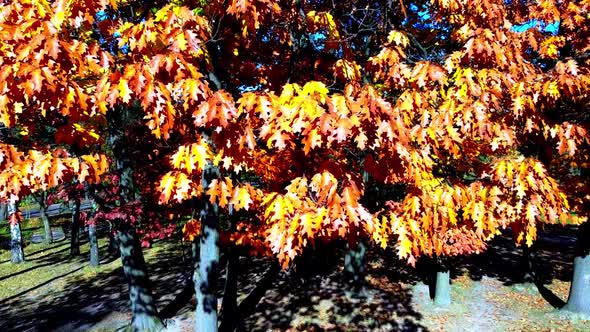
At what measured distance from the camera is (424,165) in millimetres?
4434

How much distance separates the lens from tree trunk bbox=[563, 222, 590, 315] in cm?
1027

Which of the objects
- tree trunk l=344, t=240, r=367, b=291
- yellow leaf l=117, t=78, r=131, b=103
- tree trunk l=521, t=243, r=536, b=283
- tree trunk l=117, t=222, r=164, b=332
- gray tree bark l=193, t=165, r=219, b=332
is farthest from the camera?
tree trunk l=521, t=243, r=536, b=283

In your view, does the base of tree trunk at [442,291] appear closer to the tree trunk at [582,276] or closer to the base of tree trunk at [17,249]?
the tree trunk at [582,276]

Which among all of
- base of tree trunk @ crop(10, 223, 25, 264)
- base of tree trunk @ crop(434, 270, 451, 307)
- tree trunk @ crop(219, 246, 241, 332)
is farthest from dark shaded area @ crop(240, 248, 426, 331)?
base of tree trunk @ crop(10, 223, 25, 264)

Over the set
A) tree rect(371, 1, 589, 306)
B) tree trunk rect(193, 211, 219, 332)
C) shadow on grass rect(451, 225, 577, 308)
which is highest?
tree rect(371, 1, 589, 306)

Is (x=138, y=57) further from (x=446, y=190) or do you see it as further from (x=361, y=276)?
(x=361, y=276)

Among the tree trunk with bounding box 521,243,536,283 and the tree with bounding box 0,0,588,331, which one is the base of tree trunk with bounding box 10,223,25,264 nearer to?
the tree with bounding box 0,0,588,331

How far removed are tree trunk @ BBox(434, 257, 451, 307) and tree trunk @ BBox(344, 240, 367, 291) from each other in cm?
219

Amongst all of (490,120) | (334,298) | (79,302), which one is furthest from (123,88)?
(79,302)

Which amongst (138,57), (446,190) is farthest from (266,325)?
(138,57)

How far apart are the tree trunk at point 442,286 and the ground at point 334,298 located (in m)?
0.21

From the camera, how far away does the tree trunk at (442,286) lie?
36.5ft

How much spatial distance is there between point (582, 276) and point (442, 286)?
3.52m

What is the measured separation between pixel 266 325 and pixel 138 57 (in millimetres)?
8338
